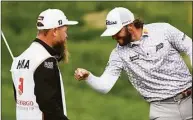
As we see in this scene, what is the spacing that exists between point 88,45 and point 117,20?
7721mm

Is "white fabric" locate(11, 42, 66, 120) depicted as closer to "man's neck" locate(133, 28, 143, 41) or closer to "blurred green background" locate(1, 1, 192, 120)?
"man's neck" locate(133, 28, 143, 41)

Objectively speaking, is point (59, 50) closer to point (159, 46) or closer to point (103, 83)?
point (103, 83)

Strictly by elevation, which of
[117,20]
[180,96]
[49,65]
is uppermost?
[117,20]

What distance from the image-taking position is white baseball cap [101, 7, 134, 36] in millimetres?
6098

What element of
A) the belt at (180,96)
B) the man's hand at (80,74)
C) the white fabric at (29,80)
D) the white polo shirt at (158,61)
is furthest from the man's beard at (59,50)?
the belt at (180,96)

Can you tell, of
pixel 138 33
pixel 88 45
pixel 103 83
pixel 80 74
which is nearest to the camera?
pixel 80 74

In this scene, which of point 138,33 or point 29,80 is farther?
point 138,33

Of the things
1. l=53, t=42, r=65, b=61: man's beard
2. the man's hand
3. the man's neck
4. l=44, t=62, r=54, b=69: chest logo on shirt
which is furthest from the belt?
l=44, t=62, r=54, b=69: chest logo on shirt

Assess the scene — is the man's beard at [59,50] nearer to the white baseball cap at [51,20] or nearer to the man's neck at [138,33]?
the white baseball cap at [51,20]

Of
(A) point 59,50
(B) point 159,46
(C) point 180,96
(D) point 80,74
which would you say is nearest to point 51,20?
(A) point 59,50

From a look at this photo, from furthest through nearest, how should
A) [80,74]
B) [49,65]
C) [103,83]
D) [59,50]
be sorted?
[103,83], [80,74], [59,50], [49,65]

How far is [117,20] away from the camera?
6.18 meters

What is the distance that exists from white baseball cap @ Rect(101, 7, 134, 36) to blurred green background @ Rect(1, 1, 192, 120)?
3672 millimetres

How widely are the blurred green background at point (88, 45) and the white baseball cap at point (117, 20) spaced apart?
367 centimetres
